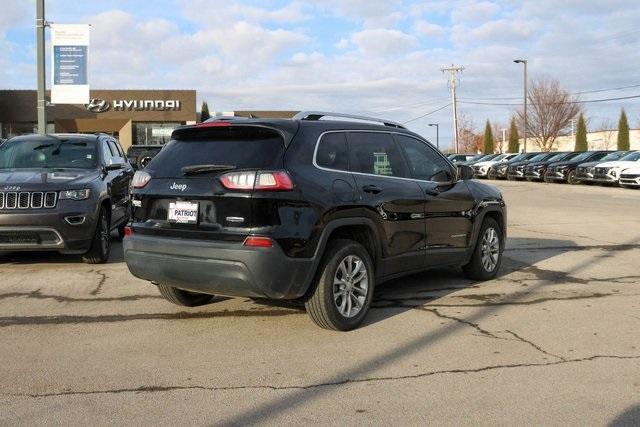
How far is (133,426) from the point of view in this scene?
12.0 ft

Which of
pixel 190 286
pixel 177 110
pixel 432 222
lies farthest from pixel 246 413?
pixel 177 110

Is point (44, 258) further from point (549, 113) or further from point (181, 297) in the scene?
point (549, 113)

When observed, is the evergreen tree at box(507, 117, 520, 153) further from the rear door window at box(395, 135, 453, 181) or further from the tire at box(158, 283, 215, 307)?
the tire at box(158, 283, 215, 307)

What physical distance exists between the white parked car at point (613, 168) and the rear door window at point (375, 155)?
23914 mm

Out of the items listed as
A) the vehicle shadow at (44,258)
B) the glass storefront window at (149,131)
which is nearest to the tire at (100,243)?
the vehicle shadow at (44,258)

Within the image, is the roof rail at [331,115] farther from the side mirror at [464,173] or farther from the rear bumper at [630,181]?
the rear bumper at [630,181]

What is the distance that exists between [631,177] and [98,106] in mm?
36004

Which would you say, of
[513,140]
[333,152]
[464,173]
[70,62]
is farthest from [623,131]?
[333,152]

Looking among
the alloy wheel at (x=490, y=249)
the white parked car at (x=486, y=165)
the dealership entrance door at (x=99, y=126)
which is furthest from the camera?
the dealership entrance door at (x=99, y=126)

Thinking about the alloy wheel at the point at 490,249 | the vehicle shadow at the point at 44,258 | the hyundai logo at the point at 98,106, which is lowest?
the vehicle shadow at the point at 44,258

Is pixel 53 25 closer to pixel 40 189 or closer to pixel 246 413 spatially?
pixel 40 189

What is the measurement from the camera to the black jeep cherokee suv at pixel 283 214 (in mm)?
4965

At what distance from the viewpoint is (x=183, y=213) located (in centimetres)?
526

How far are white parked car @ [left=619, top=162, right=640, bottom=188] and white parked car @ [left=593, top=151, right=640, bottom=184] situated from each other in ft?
0.75
